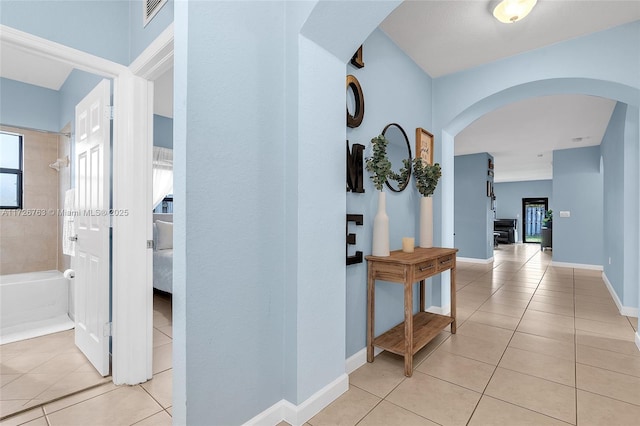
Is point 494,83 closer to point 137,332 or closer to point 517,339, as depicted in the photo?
point 517,339

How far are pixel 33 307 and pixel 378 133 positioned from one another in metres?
3.82

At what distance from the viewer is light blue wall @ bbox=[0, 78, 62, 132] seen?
3.32 meters

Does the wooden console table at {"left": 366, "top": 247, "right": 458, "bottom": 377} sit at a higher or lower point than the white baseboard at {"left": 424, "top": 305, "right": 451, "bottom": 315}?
higher

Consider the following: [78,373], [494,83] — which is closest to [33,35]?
[78,373]

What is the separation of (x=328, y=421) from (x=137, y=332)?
134cm

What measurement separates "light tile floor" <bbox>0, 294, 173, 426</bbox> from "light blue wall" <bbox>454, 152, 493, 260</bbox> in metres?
6.48

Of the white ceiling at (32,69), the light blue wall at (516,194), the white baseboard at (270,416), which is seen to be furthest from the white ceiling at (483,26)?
the light blue wall at (516,194)

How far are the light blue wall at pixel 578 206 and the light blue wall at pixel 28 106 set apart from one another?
29.1ft

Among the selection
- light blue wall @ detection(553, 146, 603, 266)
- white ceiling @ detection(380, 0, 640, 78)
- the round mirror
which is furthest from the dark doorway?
the round mirror

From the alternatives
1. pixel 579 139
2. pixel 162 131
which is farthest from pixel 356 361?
pixel 579 139

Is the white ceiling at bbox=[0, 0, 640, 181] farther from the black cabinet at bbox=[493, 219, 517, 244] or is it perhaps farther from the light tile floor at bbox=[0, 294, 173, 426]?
the black cabinet at bbox=[493, 219, 517, 244]

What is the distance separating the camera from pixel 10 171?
3793 mm

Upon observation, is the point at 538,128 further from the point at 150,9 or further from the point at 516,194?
the point at 516,194

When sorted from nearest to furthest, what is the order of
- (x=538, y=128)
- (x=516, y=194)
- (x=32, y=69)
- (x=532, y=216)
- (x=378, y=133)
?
(x=378, y=133)
(x=32, y=69)
(x=538, y=128)
(x=516, y=194)
(x=532, y=216)
